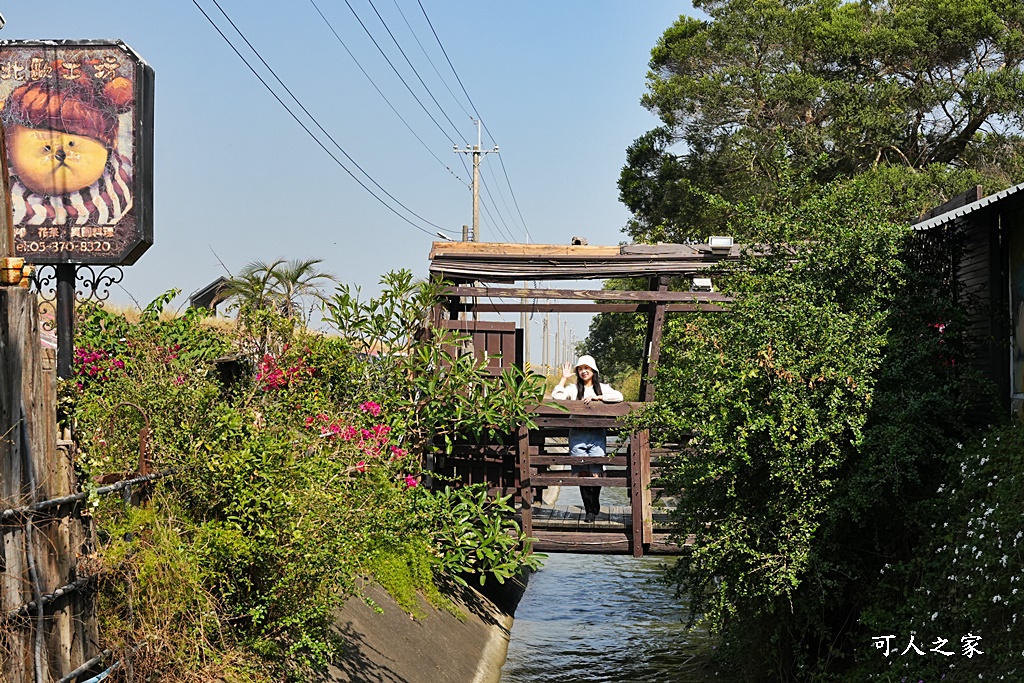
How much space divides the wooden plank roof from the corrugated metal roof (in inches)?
165

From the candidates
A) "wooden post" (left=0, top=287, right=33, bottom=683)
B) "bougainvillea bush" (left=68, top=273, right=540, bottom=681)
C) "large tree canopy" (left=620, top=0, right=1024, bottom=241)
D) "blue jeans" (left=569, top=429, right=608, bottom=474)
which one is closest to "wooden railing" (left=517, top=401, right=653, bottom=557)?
"blue jeans" (left=569, top=429, right=608, bottom=474)

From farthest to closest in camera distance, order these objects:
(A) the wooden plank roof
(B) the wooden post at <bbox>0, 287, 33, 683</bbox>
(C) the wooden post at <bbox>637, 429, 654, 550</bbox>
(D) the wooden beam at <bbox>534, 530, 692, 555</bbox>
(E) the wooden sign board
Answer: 1. (A) the wooden plank roof
2. (D) the wooden beam at <bbox>534, 530, 692, 555</bbox>
3. (C) the wooden post at <bbox>637, 429, 654, 550</bbox>
4. (E) the wooden sign board
5. (B) the wooden post at <bbox>0, 287, 33, 683</bbox>

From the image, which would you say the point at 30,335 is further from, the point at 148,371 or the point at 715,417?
the point at 715,417

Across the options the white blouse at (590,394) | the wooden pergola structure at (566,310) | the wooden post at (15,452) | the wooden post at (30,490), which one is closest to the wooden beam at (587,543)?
the wooden pergola structure at (566,310)

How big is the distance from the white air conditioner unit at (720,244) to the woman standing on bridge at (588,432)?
6.58ft

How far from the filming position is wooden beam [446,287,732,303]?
13.1m

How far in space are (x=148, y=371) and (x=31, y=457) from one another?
8.86 feet

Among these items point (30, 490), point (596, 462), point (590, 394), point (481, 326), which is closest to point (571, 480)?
point (596, 462)

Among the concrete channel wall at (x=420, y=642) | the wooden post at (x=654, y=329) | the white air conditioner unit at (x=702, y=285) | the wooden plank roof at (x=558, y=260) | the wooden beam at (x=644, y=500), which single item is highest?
the wooden plank roof at (x=558, y=260)

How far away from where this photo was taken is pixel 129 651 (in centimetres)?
587

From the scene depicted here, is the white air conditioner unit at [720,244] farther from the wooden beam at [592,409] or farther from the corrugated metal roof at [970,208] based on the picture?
the corrugated metal roof at [970,208]

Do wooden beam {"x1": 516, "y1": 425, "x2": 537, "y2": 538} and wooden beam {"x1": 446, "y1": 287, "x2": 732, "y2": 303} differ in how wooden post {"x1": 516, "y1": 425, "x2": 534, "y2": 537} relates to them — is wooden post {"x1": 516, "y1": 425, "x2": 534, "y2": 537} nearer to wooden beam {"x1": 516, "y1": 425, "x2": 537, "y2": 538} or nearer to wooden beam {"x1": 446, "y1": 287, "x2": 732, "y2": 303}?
wooden beam {"x1": 516, "y1": 425, "x2": 537, "y2": 538}

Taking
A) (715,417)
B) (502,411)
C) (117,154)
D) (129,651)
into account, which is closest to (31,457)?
(129,651)

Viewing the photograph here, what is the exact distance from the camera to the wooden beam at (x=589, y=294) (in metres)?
13.1
